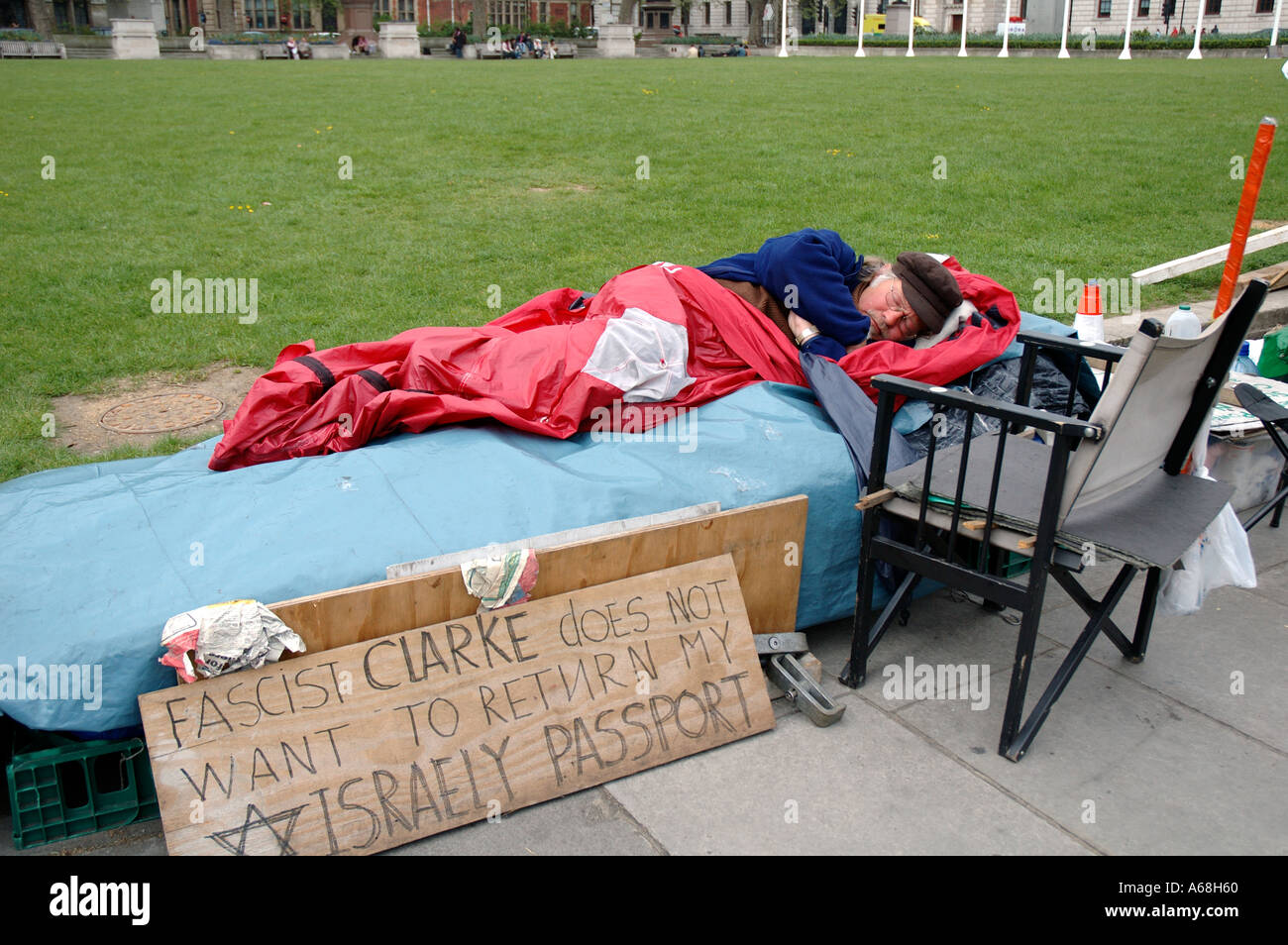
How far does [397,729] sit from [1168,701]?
7.34ft

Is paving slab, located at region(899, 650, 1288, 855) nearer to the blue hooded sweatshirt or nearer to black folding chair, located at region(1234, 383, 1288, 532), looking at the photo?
black folding chair, located at region(1234, 383, 1288, 532)

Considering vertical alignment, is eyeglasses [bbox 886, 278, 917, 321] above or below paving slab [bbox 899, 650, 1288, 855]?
above

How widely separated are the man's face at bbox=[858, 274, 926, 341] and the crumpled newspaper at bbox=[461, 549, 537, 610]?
188 centimetres

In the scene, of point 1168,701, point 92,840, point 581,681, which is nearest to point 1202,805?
point 1168,701

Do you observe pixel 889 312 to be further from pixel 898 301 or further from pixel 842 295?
pixel 842 295

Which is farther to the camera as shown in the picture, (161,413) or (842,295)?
(161,413)

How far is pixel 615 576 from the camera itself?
2.95 meters

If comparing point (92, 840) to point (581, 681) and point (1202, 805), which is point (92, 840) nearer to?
point (581, 681)

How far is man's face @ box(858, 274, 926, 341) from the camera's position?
4.01m
